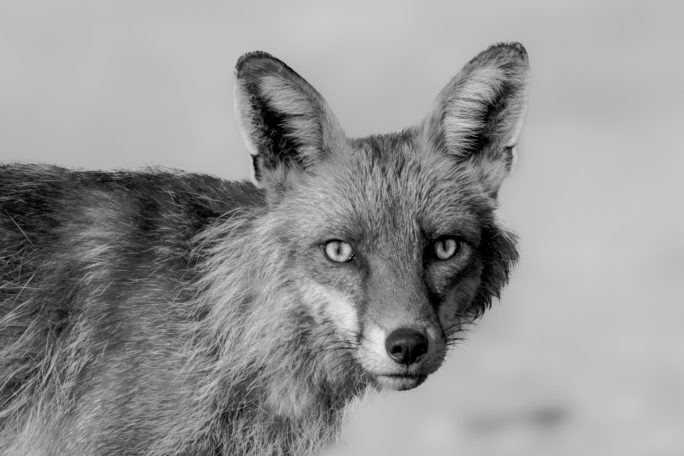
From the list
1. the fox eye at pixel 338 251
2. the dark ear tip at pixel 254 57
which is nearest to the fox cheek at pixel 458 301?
the fox eye at pixel 338 251

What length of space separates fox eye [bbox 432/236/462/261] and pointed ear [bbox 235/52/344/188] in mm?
1042

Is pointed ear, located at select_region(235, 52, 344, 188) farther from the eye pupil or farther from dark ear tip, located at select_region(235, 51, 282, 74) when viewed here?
the eye pupil

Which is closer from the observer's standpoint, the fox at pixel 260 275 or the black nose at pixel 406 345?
the black nose at pixel 406 345

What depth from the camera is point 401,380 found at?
237 inches

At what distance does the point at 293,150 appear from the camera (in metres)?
6.70

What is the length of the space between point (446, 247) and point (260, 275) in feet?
4.31

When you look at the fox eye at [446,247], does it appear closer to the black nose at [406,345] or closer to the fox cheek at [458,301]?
the fox cheek at [458,301]

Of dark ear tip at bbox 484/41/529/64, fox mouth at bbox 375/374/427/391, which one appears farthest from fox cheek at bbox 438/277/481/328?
dark ear tip at bbox 484/41/529/64

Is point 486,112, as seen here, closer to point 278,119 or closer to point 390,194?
point 390,194

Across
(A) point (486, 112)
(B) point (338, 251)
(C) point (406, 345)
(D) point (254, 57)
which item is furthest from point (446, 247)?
(D) point (254, 57)

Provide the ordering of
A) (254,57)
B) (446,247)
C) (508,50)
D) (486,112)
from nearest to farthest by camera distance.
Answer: (254,57), (446,247), (508,50), (486,112)

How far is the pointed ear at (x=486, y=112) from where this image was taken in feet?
21.8

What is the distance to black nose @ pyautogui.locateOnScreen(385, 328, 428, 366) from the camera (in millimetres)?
5758

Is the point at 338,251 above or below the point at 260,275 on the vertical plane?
above
